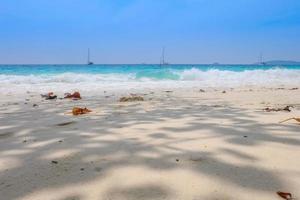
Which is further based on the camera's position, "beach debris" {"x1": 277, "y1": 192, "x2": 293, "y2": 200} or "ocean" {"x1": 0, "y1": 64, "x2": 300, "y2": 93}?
"ocean" {"x1": 0, "y1": 64, "x2": 300, "y2": 93}

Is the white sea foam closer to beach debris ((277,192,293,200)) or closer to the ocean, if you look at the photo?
the ocean

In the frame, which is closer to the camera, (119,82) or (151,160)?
(151,160)

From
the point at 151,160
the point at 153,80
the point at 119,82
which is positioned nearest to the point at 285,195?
the point at 151,160

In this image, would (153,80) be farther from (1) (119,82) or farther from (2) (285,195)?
(2) (285,195)

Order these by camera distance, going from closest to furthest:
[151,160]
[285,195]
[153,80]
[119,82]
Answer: [285,195], [151,160], [119,82], [153,80]

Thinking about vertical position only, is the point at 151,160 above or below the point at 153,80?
above

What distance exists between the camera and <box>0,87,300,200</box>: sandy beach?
1335 mm

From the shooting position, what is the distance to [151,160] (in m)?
1.69

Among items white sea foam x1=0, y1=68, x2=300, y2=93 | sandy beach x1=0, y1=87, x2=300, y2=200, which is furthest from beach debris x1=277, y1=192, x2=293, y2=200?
white sea foam x1=0, y1=68, x2=300, y2=93

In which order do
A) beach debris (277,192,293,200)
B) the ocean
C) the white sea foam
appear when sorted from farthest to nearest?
the ocean, the white sea foam, beach debris (277,192,293,200)

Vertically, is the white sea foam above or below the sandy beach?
below

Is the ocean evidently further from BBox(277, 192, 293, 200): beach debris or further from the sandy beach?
BBox(277, 192, 293, 200): beach debris

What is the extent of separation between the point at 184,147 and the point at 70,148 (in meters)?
0.68

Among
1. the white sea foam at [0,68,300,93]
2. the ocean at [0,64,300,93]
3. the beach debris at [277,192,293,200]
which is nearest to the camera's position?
the beach debris at [277,192,293,200]
